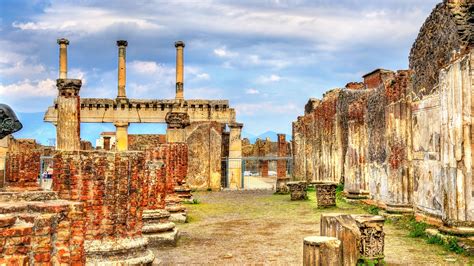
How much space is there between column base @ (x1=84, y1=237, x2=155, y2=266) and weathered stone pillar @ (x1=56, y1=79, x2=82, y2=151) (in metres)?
2.81

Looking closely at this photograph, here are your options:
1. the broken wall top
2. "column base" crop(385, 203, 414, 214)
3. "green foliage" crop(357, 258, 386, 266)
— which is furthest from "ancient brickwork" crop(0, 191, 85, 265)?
"column base" crop(385, 203, 414, 214)

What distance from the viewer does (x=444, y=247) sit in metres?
8.28

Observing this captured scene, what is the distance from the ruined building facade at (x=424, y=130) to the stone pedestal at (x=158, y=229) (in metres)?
4.37

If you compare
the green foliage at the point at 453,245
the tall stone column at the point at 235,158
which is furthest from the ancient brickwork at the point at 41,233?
the tall stone column at the point at 235,158

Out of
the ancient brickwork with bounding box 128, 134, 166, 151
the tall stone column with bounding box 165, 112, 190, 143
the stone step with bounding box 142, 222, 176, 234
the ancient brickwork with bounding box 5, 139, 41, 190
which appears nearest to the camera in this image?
the stone step with bounding box 142, 222, 176, 234

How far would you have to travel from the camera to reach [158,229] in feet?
30.6

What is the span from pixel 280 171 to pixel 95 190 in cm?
2442

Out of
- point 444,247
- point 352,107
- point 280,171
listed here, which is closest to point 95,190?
point 444,247

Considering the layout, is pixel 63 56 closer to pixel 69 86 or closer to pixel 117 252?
pixel 69 86

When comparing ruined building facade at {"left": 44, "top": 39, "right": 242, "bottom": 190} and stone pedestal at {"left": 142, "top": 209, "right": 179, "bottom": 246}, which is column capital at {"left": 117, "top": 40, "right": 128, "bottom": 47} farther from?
stone pedestal at {"left": 142, "top": 209, "right": 179, "bottom": 246}

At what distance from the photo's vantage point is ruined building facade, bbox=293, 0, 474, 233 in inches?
327

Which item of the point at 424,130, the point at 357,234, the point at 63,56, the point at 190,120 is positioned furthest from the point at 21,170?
the point at 63,56

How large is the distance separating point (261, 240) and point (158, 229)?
178 cm

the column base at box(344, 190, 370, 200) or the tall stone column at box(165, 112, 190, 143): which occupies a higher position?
the tall stone column at box(165, 112, 190, 143)
